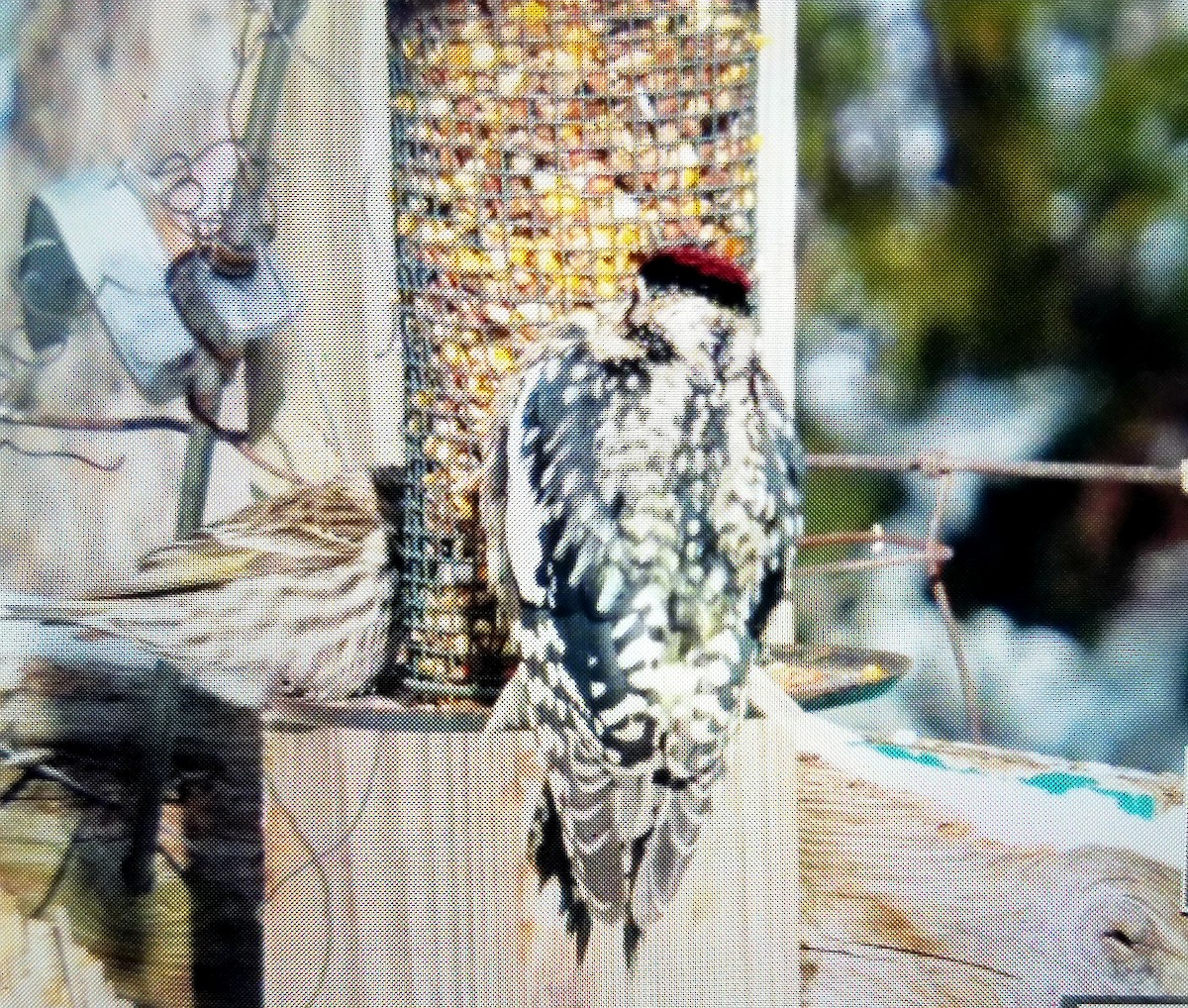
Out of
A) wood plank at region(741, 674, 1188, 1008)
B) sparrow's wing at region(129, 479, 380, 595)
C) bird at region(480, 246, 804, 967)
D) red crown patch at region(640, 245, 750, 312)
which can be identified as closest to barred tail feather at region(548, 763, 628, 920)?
bird at region(480, 246, 804, 967)

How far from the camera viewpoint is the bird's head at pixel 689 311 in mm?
1101

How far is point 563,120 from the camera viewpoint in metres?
1.16

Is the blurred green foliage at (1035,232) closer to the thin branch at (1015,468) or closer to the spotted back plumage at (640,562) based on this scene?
the thin branch at (1015,468)

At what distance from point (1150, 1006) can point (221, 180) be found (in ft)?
3.24

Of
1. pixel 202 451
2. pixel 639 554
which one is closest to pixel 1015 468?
pixel 639 554

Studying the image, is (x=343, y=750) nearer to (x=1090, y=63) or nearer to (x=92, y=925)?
(x=92, y=925)

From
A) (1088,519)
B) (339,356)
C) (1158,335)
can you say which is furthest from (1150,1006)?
(339,356)

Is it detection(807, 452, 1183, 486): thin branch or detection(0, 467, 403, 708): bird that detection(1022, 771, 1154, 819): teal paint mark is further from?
detection(0, 467, 403, 708): bird

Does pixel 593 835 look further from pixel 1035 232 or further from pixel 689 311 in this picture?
pixel 1035 232

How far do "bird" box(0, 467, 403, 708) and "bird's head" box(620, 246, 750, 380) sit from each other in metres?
0.26

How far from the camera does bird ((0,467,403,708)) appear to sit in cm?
115

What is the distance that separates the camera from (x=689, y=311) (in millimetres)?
1110

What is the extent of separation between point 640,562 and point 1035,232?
0.41 m

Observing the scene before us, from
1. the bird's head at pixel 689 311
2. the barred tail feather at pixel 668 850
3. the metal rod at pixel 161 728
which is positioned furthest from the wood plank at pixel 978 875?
the metal rod at pixel 161 728
